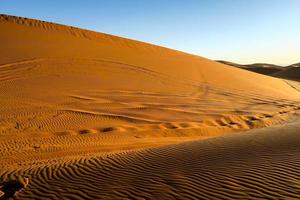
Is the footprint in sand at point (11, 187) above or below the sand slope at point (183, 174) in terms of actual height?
above

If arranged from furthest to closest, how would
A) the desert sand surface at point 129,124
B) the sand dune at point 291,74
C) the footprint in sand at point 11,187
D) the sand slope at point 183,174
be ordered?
the sand dune at point 291,74
the footprint in sand at point 11,187
the desert sand surface at point 129,124
the sand slope at point 183,174

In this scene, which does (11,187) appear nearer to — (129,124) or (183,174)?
(183,174)

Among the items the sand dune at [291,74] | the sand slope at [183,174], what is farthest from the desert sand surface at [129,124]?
the sand dune at [291,74]

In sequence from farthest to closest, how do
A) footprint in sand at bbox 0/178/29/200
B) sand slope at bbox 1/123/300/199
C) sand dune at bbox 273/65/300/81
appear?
sand dune at bbox 273/65/300/81
footprint in sand at bbox 0/178/29/200
sand slope at bbox 1/123/300/199

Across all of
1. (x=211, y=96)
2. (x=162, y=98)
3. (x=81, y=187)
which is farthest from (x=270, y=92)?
(x=81, y=187)

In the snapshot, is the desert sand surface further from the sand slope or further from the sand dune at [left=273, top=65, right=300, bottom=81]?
the sand dune at [left=273, top=65, right=300, bottom=81]

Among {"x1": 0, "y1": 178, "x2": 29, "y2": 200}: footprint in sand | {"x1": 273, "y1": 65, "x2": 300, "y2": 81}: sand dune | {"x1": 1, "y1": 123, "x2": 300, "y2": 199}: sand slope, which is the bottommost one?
{"x1": 1, "y1": 123, "x2": 300, "y2": 199}: sand slope

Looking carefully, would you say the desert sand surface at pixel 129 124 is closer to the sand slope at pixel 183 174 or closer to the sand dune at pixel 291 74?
the sand slope at pixel 183 174

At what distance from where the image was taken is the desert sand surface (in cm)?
716

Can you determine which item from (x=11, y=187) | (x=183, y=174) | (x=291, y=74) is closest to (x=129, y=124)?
(x=11, y=187)

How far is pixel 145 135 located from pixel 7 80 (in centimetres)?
867

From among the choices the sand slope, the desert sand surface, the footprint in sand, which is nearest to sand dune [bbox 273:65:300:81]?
the desert sand surface

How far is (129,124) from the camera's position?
14422mm

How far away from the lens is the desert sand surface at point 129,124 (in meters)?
7.16
